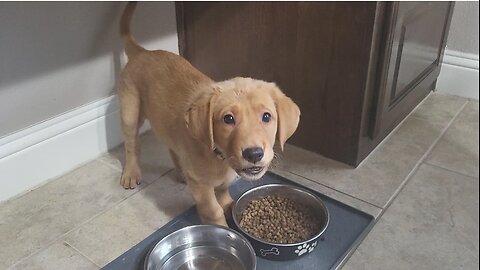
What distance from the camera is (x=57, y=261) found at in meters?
1.39

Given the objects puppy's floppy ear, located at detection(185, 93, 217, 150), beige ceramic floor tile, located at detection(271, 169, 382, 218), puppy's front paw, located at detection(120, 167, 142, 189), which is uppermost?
puppy's floppy ear, located at detection(185, 93, 217, 150)

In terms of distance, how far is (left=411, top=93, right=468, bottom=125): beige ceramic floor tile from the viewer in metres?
2.15

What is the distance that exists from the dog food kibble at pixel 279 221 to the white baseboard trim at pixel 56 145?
720mm

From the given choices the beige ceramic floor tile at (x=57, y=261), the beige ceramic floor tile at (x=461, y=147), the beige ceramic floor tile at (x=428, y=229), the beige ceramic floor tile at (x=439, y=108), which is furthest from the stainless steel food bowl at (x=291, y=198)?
the beige ceramic floor tile at (x=439, y=108)

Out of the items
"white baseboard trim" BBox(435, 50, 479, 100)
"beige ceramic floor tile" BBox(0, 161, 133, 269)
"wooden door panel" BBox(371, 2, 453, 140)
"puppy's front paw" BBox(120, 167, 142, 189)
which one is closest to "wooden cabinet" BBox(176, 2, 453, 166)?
"wooden door panel" BBox(371, 2, 453, 140)

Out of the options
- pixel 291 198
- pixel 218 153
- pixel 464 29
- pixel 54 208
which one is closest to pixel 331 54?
pixel 291 198

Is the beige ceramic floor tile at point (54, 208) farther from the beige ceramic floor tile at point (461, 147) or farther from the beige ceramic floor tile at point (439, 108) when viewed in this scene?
the beige ceramic floor tile at point (439, 108)

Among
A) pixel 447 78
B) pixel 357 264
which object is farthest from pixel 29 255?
pixel 447 78

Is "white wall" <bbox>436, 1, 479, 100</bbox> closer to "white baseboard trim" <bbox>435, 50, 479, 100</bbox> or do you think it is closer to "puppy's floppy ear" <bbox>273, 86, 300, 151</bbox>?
"white baseboard trim" <bbox>435, 50, 479, 100</bbox>

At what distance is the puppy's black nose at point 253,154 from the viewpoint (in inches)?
42.6

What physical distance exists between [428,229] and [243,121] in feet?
2.60

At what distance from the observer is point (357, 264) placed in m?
1.38

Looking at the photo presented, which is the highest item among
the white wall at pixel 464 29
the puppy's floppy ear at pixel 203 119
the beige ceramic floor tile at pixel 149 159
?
the puppy's floppy ear at pixel 203 119

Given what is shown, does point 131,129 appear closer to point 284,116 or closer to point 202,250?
point 202,250
